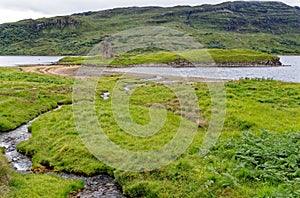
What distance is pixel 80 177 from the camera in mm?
19312

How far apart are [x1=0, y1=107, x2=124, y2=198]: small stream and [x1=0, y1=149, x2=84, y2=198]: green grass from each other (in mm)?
701

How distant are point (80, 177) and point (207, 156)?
770 centimetres

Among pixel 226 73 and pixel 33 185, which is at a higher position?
pixel 33 185

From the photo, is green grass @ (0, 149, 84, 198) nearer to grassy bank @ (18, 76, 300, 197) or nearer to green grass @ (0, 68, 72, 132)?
grassy bank @ (18, 76, 300, 197)

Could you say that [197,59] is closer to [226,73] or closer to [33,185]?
[226,73]

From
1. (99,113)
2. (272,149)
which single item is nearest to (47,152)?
(99,113)

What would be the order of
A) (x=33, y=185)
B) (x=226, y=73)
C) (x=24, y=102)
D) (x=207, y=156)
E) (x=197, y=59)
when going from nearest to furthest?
(x=33, y=185) < (x=207, y=156) < (x=24, y=102) < (x=226, y=73) < (x=197, y=59)

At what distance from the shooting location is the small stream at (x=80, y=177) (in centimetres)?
1699

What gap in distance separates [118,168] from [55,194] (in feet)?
13.1

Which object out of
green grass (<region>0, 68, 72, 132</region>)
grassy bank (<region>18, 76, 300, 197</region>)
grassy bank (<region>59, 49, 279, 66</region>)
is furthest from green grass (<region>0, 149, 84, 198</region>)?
grassy bank (<region>59, 49, 279, 66</region>)

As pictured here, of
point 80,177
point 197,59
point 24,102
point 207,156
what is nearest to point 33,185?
point 80,177

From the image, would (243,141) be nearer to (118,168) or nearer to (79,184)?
(118,168)

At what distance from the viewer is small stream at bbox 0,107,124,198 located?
16991 mm

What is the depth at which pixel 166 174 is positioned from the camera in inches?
682
